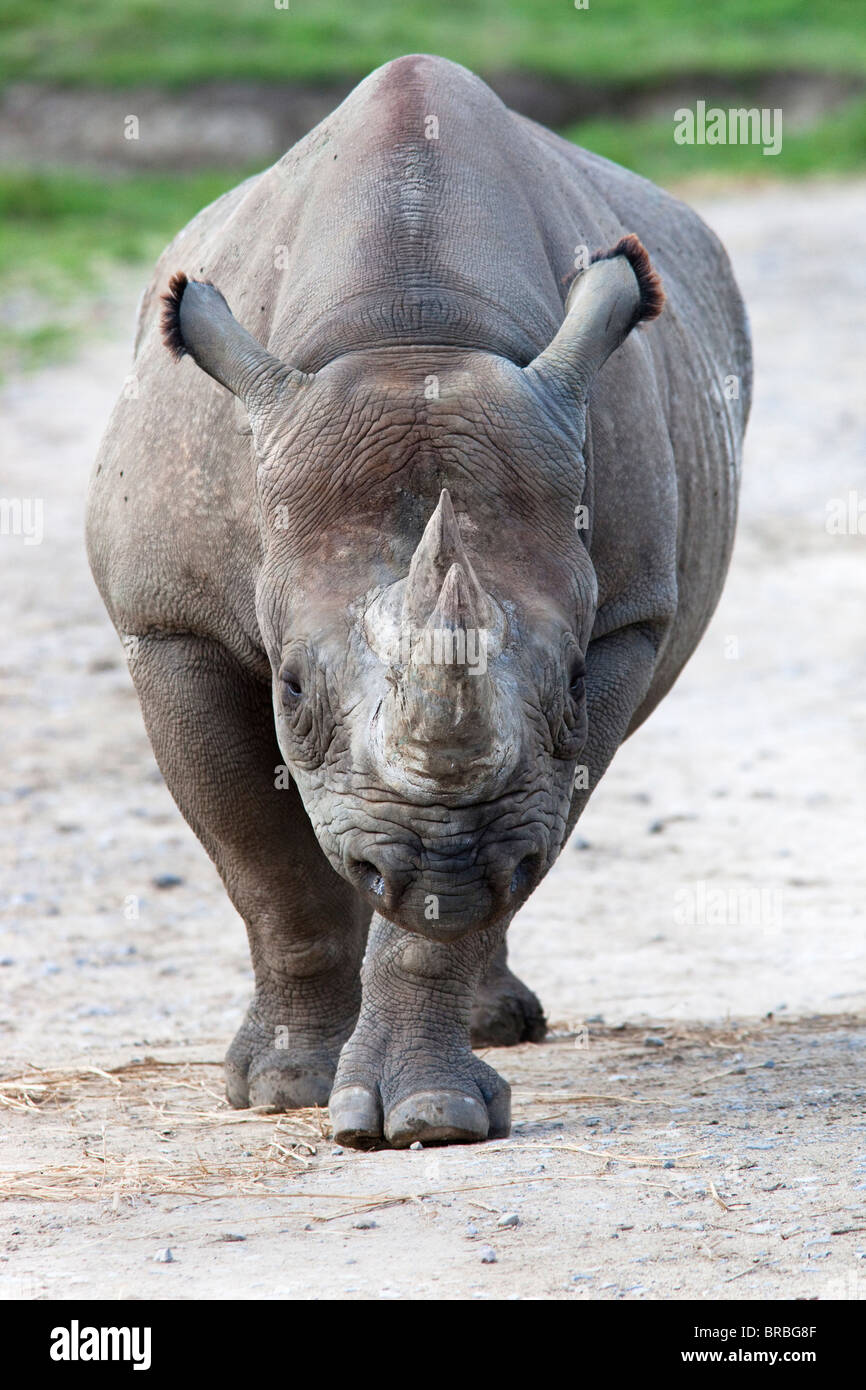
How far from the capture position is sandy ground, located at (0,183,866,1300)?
166 inches

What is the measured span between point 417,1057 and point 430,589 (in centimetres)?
163

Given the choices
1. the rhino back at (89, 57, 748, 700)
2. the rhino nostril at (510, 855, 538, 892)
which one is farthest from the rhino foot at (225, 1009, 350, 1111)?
the rhino nostril at (510, 855, 538, 892)

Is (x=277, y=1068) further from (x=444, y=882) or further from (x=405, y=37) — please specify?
(x=405, y=37)

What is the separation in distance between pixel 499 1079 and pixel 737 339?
11.5 feet

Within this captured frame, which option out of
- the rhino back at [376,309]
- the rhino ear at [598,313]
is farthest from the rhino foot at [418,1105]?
the rhino ear at [598,313]

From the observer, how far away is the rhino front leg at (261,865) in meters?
5.75

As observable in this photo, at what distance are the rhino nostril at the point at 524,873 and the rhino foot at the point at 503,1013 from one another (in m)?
2.38

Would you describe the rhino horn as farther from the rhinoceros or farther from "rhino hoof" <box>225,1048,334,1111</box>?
"rhino hoof" <box>225,1048,334,1111</box>

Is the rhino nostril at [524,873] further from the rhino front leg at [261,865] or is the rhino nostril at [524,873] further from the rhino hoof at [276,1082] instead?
the rhino hoof at [276,1082]

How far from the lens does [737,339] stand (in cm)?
797

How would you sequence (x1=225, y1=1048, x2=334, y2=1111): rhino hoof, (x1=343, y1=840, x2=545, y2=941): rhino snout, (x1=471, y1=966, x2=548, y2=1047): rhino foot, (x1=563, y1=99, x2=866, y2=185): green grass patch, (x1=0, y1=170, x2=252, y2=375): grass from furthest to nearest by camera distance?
1. (x1=563, y1=99, x2=866, y2=185): green grass patch
2. (x1=0, y1=170, x2=252, y2=375): grass
3. (x1=471, y1=966, x2=548, y2=1047): rhino foot
4. (x1=225, y1=1048, x2=334, y2=1111): rhino hoof
5. (x1=343, y1=840, x2=545, y2=941): rhino snout

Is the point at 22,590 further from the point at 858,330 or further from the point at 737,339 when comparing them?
the point at 858,330

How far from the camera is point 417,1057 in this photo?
17.7ft
